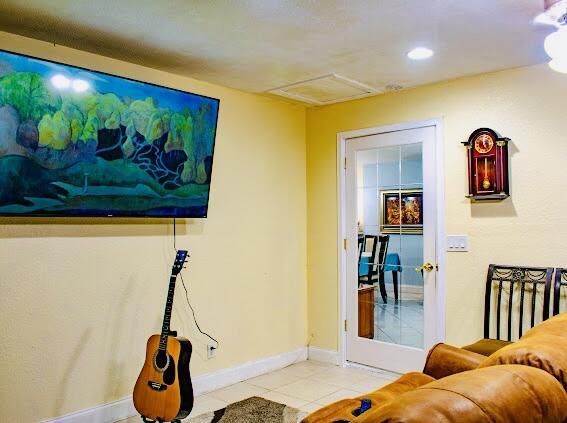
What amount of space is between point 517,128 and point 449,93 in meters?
0.60

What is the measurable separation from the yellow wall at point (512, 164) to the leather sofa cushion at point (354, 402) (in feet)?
4.97

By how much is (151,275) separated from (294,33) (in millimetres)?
1885

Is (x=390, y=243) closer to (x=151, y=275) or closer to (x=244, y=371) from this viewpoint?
(x=244, y=371)

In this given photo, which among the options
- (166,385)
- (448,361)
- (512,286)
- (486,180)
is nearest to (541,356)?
(448,361)

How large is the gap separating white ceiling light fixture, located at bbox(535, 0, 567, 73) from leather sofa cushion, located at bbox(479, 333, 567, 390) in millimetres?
1301

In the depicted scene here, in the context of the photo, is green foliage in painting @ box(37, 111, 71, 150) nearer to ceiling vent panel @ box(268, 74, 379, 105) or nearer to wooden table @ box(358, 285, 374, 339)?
ceiling vent panel @ box(268, 74, 379, 105)

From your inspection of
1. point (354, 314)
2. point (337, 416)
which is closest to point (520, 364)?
point (337, 416)

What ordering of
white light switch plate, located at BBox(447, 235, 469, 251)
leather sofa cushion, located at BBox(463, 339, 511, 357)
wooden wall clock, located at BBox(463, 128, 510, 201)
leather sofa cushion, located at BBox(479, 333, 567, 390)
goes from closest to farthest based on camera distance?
leather sofa cushion, located at BBox(479, 333, 567, 390) → leather sofa cushion, located at BBox(463, 339, 511, 357) → wooden wall clock, located at BBox(463, 128, 510, 201) → white light switch plate, located at BBox(447, 235, 469, 251)

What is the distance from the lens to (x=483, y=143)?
3.61 meters

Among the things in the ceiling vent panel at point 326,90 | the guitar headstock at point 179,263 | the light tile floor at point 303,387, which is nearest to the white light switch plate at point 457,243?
the light tile floor at point 303,387

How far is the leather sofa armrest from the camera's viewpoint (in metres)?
2.34

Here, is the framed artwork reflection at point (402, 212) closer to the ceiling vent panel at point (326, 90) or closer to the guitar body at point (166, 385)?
the ceiling vent panel at point (326, 90)

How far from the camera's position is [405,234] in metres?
4.12

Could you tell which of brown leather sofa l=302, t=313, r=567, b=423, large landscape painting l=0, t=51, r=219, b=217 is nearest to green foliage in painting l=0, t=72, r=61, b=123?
large landscape painting l=0, t=51, r=219, b=217
